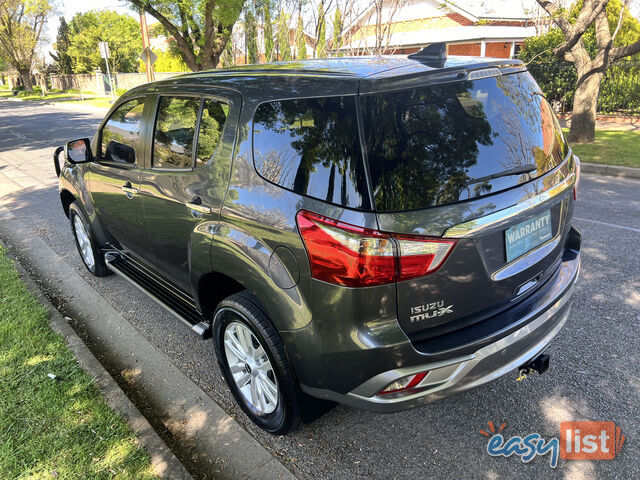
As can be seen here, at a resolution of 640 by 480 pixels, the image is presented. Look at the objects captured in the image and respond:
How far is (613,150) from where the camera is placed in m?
10.0

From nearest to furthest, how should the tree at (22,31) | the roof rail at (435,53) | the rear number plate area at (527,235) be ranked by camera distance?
the rear number plate area at (527,235), the roof rail at (435,53), the tree at (22,31)

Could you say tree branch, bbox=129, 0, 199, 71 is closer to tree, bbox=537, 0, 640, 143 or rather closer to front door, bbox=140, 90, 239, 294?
tree, bbox=537, 0, 640, 143

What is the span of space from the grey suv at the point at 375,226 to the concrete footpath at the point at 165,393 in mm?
187

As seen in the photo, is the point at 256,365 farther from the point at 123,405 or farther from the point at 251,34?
the point at 251,34

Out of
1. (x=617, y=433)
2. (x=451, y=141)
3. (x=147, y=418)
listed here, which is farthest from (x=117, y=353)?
(x=617, y=433)

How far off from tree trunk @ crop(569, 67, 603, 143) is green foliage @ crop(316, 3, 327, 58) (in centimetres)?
768

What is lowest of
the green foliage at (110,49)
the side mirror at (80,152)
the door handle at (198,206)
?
the door handle at (198,206)

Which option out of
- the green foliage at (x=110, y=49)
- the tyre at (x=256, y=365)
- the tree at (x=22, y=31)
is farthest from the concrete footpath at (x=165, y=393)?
the tree at (x=22, y=31)

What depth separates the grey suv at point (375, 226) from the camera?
1.95 metres

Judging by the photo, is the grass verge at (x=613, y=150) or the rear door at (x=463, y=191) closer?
the rear door at (x=463, y=191)

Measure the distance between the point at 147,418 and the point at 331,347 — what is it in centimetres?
149

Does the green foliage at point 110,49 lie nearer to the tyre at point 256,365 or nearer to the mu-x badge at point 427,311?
the tyre at point 256,365

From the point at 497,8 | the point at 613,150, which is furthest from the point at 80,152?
the point at 497,8

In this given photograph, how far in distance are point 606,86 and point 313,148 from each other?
1492 centimetres
